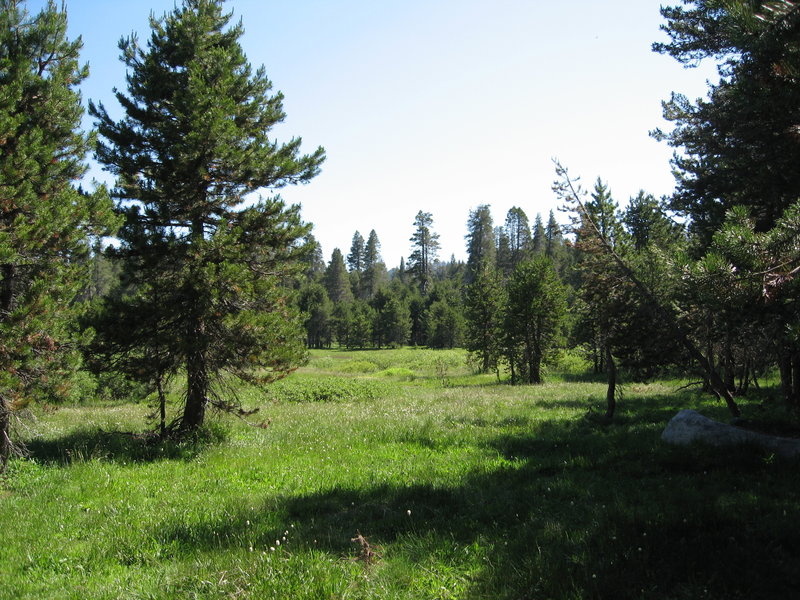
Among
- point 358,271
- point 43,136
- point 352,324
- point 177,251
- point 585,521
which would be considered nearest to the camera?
point 585,521

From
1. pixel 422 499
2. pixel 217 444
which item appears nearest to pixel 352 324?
pixel 217 444

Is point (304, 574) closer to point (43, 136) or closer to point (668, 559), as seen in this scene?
point (668, 559)

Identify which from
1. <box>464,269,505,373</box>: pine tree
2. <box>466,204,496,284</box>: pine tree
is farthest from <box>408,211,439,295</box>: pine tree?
<box>464,269,505,373</box>: pine tree

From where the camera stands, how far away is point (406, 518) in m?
6.54

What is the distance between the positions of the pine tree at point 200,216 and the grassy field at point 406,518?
98.9 inches

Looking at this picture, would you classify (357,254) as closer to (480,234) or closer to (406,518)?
(480,234)

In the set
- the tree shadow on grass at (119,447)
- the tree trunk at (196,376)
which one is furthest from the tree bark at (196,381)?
the tree shadow on grass at (119,447)

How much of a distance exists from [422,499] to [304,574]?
282 centimetres

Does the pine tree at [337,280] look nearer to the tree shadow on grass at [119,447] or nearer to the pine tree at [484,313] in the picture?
the pine tree at [484,313]

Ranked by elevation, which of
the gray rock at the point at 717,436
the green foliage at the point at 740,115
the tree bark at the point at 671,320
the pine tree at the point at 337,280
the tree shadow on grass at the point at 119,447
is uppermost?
the pine tree at the point at 337,280

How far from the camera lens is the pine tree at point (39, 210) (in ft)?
28.3

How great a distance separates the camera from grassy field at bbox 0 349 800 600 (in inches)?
182

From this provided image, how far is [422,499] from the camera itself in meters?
7.34

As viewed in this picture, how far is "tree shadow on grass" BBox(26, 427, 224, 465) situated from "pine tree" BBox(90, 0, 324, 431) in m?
0.75
